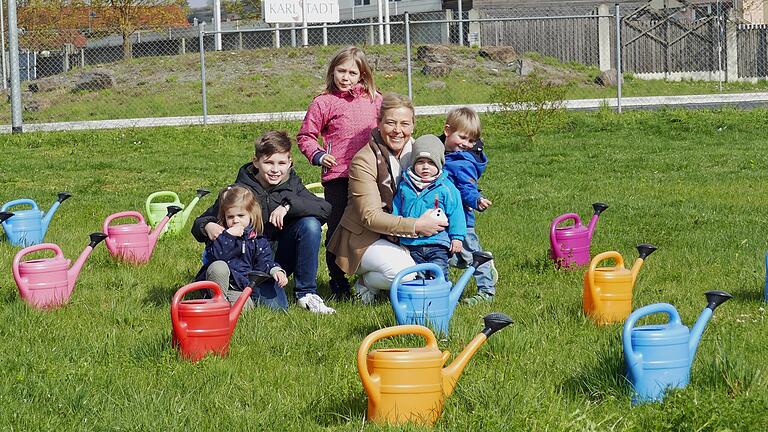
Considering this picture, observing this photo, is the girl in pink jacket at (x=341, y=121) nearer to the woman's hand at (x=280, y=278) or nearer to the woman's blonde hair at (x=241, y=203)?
the woman's blonde hair at (x=241, y=203)

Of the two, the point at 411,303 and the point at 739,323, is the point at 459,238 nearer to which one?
the point at 411,303

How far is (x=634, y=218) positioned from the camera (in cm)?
917

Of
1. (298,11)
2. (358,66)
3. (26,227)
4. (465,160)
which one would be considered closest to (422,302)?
(465,160)

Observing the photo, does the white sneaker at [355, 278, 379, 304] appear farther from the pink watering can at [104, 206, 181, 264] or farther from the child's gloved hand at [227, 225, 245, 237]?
the pink watering can at [104, 206, 181, 264]

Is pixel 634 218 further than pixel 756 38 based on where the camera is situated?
No

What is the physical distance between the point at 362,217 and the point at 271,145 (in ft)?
2.27

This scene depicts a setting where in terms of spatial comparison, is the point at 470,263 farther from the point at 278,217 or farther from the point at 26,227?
the point at 26,227

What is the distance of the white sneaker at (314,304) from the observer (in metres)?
5.89

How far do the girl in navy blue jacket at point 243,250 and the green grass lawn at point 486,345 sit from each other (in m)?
0.26

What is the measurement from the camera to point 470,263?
636 centimetres

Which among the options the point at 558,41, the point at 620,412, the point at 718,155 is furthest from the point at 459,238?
the point at 558,41

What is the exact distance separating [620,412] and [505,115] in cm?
1256

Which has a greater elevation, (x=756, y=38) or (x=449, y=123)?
(x=756, y=38)

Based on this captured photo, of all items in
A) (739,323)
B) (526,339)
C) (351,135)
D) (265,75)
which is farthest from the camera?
(265,75)
